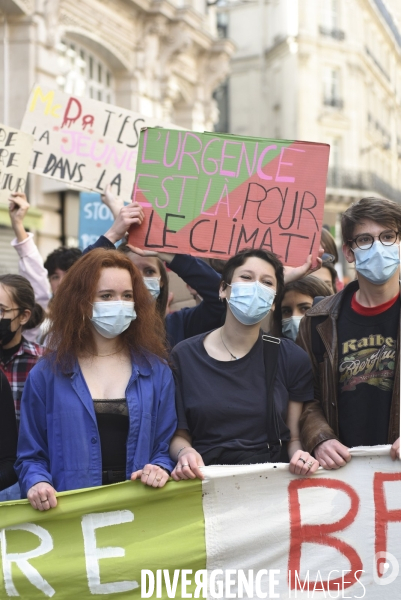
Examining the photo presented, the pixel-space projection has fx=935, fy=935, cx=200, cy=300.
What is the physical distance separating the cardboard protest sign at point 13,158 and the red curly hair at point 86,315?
6.11ft

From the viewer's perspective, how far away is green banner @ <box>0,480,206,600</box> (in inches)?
134

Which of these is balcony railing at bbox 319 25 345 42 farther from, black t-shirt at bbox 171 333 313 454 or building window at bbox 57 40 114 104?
black t-shirt at bbox 171 333 313 454

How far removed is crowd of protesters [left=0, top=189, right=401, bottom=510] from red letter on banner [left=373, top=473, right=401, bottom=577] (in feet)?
0.33

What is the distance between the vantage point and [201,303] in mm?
4473

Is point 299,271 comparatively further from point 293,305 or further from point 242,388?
point 242,388

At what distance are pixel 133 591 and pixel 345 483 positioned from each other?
88 cm

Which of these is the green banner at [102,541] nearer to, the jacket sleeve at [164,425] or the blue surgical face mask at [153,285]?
the jacket sleeve at [164,425]

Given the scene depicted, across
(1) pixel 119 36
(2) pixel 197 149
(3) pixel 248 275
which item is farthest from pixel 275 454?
(1) pixel 119 36

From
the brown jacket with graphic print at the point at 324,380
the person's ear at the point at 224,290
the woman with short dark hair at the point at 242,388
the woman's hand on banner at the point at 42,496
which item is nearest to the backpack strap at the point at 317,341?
the brown jacket with graphic print at the point at 324,380

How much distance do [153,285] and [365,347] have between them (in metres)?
1.18

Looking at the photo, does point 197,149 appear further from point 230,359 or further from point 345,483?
point 345,483

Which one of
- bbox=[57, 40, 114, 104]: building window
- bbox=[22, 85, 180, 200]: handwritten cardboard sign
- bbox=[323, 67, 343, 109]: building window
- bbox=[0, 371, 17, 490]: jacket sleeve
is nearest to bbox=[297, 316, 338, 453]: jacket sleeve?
bbox=[0, 371, 17, 490]: jacket sleeve

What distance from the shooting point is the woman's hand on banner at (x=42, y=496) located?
11.0 feet

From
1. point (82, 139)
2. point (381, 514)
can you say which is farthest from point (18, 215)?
point (381, 514)
